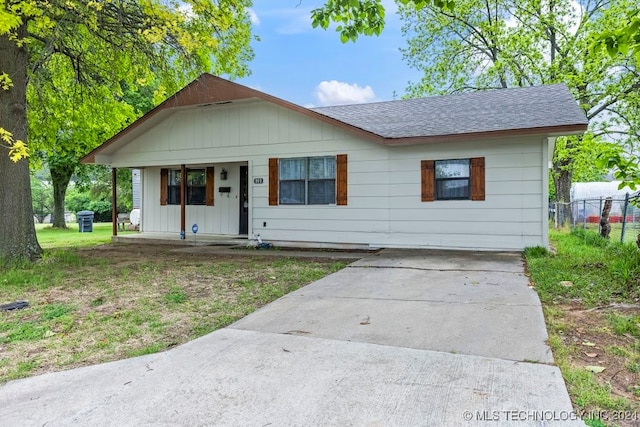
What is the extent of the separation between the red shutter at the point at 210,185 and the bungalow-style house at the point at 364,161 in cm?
4

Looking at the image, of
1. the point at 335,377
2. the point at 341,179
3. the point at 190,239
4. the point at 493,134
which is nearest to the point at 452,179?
the point at 493,134

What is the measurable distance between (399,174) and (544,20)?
15258 millimetres

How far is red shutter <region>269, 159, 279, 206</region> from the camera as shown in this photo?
34.4 feet

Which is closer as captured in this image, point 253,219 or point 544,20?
point 253,219

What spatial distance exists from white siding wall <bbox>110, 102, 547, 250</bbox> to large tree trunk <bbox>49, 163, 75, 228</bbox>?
32.0 feet

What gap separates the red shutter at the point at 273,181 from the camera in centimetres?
1050

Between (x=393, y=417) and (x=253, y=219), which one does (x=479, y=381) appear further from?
(x=253, y=219)

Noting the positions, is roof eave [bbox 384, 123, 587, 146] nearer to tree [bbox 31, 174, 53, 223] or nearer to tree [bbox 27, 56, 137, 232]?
tree [bbox 27, 56, 137, 232]

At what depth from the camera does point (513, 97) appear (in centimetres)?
1052

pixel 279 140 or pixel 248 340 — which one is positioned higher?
pixel 279 140

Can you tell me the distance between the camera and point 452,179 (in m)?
8.97

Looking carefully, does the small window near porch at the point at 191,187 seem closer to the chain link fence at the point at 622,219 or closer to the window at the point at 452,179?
the window at the point at 452,179

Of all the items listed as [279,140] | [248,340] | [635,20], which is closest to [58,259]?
[279,140]

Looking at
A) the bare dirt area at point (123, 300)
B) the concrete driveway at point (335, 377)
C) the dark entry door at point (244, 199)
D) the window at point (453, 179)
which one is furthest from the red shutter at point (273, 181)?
the concrete driveway at point (335, 377)
